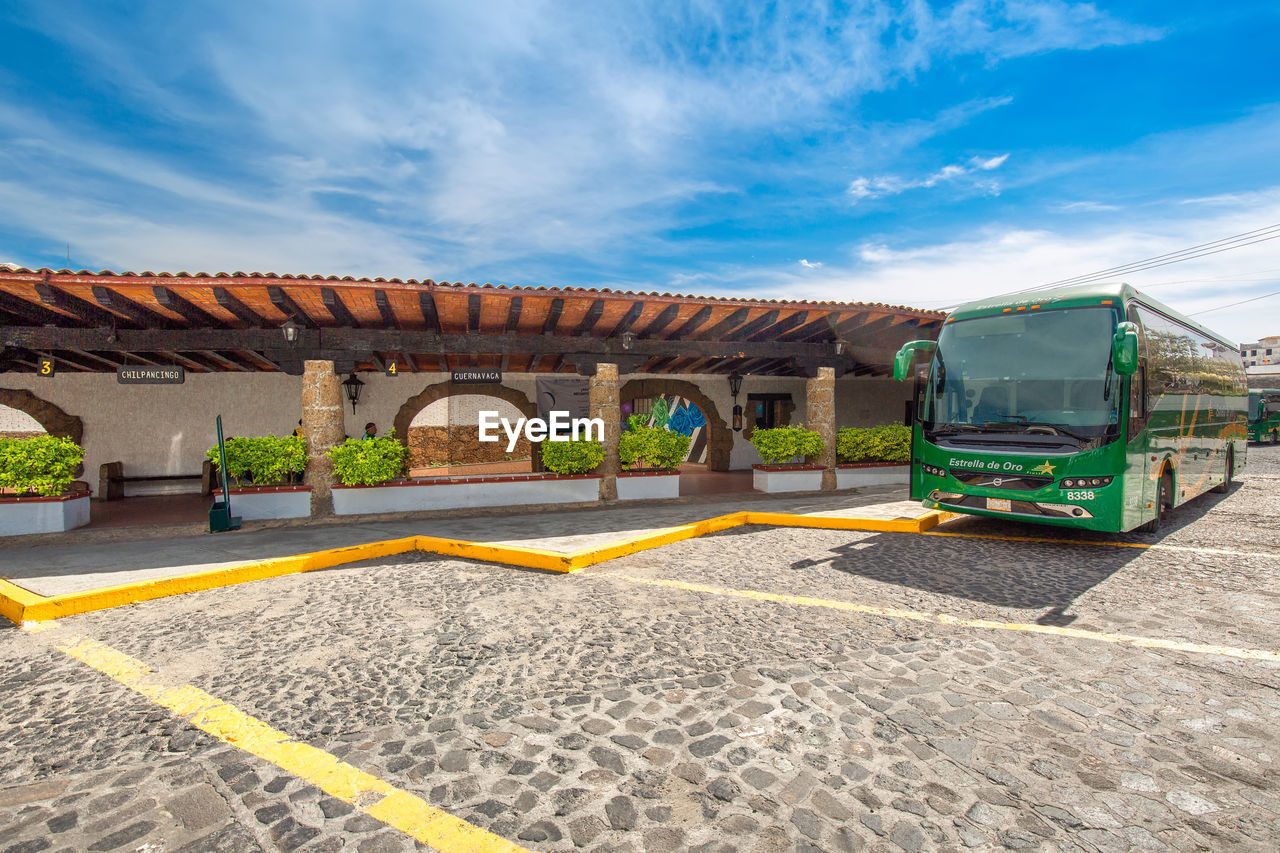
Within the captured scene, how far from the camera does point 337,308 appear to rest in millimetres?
8211

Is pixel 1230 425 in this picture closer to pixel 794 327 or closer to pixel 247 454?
pixel 794 327

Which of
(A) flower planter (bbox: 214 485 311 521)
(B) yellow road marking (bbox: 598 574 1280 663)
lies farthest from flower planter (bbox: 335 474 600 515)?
(B) yellow road marking (bbox: 598 574 1280 663)

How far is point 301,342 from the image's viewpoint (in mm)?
8703

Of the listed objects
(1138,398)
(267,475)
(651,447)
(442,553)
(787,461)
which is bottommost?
(442,553)

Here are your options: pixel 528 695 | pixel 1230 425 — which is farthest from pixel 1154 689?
pixel 1230 425

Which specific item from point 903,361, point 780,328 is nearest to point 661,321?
point 780,328

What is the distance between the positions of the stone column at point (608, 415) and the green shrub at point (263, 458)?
15.4ft

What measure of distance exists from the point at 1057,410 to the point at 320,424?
975cm

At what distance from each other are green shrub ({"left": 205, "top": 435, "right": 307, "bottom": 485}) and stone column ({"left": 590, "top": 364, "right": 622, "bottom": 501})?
4.70m

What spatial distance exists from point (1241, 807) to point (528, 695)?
3.01 metres

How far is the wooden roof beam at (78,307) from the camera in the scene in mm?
6820

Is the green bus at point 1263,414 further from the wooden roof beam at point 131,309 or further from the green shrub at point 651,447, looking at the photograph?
the wooden roof beam at point 131,309

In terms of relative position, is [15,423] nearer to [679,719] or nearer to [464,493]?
[464,493]

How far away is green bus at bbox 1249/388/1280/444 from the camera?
22.0 metres
